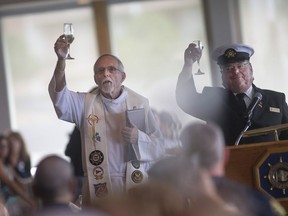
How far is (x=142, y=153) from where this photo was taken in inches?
167

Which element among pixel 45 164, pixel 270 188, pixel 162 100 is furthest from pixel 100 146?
pixel 162 100

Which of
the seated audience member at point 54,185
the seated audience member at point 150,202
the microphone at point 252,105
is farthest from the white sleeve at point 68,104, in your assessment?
the seated audience member at point 150,202

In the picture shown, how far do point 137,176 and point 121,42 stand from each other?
445 centimetres

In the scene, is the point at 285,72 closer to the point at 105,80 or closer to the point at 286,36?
the point at 286,36

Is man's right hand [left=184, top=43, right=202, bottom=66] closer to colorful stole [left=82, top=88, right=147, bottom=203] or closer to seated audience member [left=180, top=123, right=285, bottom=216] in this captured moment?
colorful stole [left=82, top=88, right=147, bottom=203]

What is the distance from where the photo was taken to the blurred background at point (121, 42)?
8156 mm

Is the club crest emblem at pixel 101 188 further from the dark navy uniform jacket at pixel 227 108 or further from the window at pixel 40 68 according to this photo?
the window at pixel 40 68

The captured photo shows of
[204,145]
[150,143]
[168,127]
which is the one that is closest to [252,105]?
[150,143]

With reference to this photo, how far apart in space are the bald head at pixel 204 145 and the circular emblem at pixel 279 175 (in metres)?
1.10

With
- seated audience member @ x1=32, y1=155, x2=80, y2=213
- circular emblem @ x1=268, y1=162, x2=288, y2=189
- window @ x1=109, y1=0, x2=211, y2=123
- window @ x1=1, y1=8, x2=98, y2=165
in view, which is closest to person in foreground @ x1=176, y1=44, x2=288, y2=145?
circular emblem @ x1=268, y1=162, x2=288, y2=189

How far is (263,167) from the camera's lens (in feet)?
12.2

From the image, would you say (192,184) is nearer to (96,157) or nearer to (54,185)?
(54,185)

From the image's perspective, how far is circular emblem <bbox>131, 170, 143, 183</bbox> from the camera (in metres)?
4.25

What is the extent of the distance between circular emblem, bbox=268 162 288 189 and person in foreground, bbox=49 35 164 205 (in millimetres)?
764
